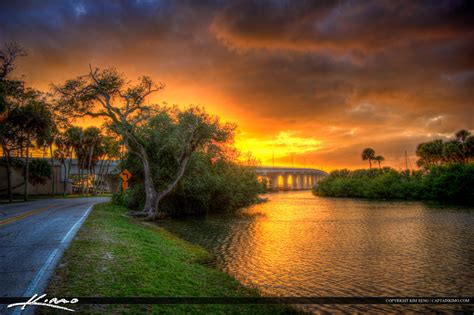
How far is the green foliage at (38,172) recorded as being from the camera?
46062 millimetres

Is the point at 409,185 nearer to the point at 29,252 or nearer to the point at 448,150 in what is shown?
the point at 448,150

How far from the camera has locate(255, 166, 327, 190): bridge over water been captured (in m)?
132

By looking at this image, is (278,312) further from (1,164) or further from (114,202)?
(1,164)

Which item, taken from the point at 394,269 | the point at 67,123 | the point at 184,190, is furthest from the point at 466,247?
the point at 67,123

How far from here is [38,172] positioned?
46375 mm

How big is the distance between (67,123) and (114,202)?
1219 cm

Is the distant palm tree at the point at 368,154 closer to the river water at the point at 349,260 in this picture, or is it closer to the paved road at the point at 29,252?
the river water at the point at 349,260

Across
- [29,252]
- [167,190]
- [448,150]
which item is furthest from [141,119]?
[448,150]

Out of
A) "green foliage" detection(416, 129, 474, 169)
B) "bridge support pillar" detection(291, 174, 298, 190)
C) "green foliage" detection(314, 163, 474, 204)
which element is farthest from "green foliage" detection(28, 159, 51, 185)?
"bridge support pillar" detection(291, 174, 298, 190)

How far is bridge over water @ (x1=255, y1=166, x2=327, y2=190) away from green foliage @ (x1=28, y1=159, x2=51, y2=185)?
83.6 metres

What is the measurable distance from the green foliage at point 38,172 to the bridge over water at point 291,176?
83.6m

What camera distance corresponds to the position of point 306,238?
19.1 m

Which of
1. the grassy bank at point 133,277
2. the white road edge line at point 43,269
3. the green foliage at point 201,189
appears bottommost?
the grassy bank at point 133,277
